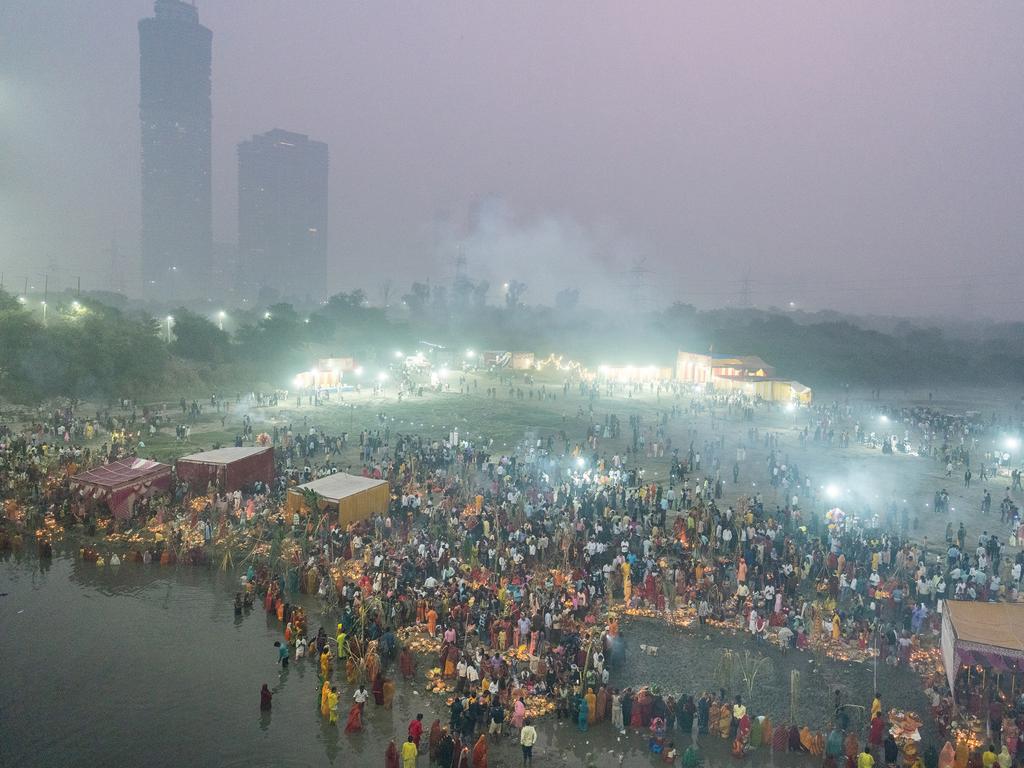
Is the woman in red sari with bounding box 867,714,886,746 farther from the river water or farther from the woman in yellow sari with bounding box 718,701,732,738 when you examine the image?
the woman in yellow sari with bounding box 718,701,732,738

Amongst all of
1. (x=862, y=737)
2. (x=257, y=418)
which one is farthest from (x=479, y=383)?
(x=862, y=737)

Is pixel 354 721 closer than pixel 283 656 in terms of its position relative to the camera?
Yes

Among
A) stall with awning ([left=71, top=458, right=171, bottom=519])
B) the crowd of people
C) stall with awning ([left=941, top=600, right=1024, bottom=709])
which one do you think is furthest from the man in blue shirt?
stall with awning ([left=941, top=600, right=1024, bottom=709])

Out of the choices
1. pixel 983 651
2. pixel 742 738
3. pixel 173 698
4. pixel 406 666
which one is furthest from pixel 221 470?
pixel 983 651

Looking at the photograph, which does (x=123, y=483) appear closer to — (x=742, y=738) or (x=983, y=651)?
(x=742, y=738)

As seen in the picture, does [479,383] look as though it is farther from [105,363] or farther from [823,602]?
[823,602]

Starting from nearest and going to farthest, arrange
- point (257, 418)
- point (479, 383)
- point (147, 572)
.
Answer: point (147, 572) → point (257, 418) → point (479, 383)
